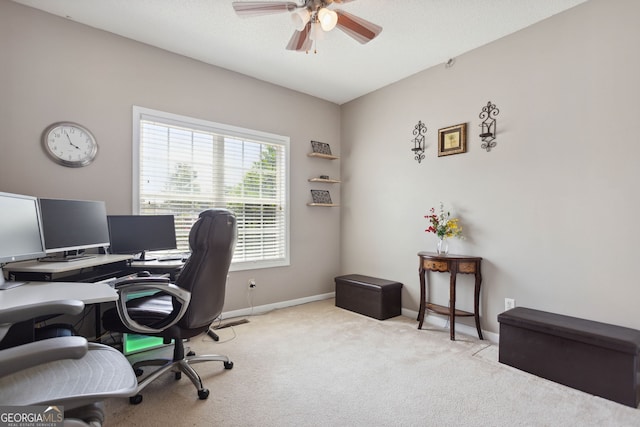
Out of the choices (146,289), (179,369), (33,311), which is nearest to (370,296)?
(179,369)

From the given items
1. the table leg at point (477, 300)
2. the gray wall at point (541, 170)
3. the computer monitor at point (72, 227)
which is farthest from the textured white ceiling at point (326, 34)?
the table leg at point (477, 300)

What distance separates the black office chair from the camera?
6.10ft

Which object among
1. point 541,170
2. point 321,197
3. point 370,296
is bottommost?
point 370,296

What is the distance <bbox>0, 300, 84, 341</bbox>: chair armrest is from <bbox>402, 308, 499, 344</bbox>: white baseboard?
10.4 feet

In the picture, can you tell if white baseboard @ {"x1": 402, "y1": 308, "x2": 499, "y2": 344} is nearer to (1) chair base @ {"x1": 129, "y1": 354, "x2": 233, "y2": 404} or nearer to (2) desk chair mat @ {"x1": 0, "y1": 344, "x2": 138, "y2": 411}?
(1) chair base @ {"x1": 129, "y1": 354, "x2": 233, "y2": 404}

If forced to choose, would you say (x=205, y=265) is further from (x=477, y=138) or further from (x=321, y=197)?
(x=477, y=138)

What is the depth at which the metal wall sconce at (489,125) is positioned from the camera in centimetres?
299

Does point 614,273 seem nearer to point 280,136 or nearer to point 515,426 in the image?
point 515,426

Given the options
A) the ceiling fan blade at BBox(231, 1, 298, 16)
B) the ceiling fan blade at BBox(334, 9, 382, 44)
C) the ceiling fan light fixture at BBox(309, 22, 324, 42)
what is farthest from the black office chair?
the ceiling fan blade at BBox(334, 9, 382, 44)

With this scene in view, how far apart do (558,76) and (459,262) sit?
5.83ft

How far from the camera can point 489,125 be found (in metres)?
3.02

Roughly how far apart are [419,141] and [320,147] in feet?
4.47

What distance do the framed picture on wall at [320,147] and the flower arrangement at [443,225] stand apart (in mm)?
1710

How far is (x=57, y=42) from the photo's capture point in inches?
104
